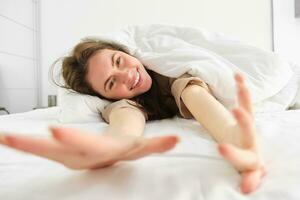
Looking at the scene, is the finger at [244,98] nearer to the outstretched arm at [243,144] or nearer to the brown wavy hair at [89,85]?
the outstretched arm at [243,144]

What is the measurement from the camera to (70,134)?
33cm

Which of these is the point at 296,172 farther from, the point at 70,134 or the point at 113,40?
the point at 113,40

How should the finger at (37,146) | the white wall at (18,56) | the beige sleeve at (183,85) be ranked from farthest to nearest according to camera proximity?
1. the white wall at (18,56)
2. the beige sleeve at (183,85)
3. the finger at (37,146)

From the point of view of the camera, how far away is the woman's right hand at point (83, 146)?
1.09 feet

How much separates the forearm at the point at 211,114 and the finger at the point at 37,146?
257mm

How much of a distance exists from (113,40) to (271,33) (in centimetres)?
161

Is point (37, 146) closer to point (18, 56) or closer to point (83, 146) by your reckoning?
point (83, 146)

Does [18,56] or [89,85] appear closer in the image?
[89,85]

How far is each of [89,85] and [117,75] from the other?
6.8 inches

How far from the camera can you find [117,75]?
0.99m

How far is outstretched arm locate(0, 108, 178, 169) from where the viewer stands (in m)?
0.33

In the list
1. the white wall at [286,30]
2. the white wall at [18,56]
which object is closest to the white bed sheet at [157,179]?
the white wall at [18,56]

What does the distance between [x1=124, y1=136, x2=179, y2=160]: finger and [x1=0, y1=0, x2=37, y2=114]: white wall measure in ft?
6.34

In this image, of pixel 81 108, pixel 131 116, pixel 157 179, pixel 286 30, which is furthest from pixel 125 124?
pixel 286 30
